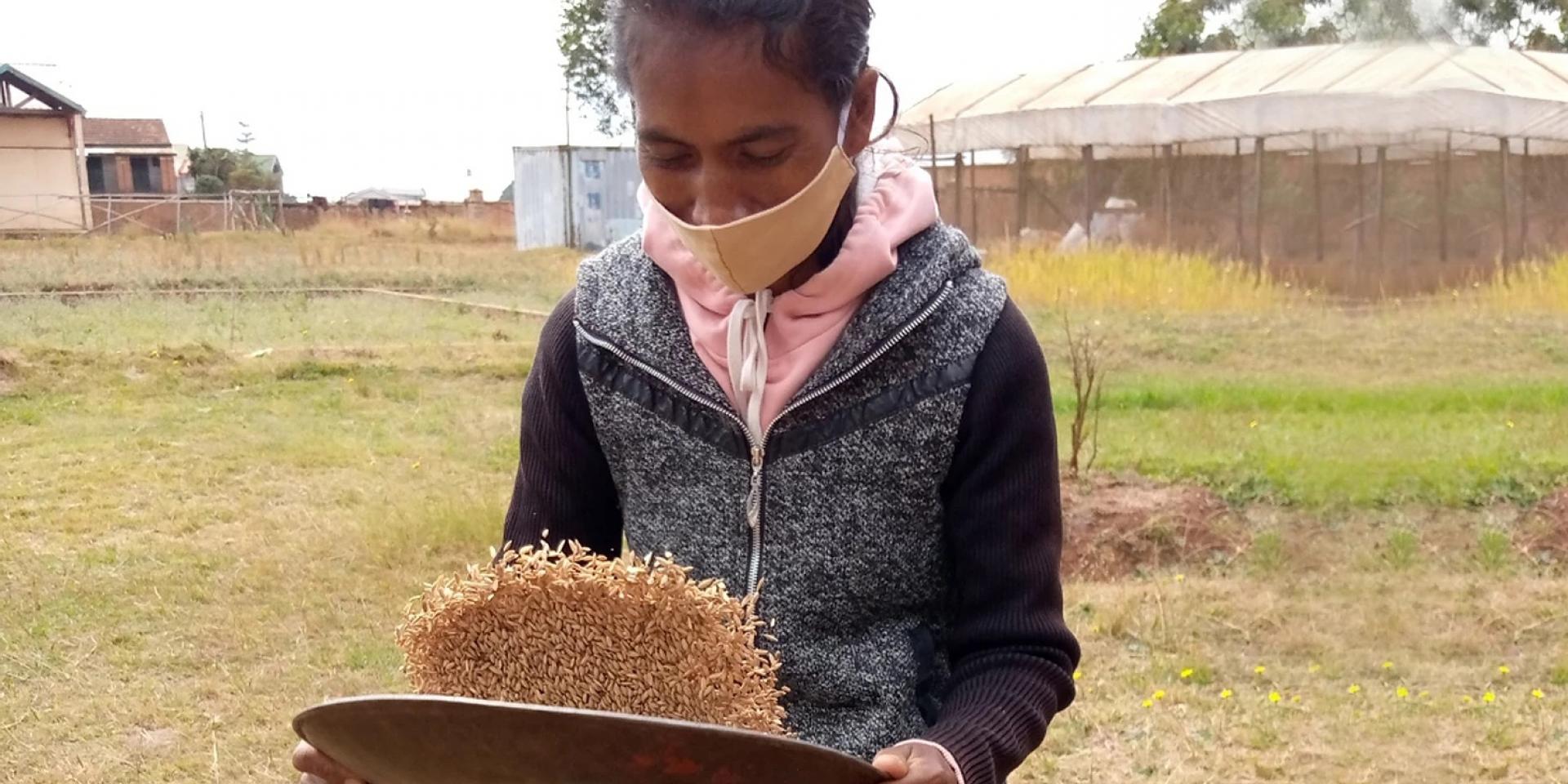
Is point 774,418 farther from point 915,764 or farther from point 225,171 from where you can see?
point 225,171

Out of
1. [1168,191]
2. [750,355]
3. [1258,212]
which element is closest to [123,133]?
[1168,191]

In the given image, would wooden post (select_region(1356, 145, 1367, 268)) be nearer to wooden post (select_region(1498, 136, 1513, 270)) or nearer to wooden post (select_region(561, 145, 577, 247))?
wooden post (select_region(1498, 136, 1513, 270))

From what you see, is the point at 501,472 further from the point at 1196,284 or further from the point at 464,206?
the point at 464,206

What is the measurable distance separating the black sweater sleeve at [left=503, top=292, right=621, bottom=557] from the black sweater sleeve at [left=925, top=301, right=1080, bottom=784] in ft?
1.45

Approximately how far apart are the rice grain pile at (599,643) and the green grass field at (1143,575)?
290cm

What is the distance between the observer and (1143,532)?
5805 mm

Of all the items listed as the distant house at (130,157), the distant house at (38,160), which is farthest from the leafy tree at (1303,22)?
the distant house at (130,157)

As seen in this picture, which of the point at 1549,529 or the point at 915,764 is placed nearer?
the point at 915,764

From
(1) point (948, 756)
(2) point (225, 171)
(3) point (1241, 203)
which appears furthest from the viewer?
(2) point (225, 171)

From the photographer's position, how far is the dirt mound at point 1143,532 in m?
5.73

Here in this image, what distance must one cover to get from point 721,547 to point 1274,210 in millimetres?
5666

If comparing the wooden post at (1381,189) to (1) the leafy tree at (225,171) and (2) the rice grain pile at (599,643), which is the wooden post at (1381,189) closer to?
(2) the rice grain pile at (599,643)

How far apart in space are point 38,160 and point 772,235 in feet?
93.7

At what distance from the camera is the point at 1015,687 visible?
151 cm
